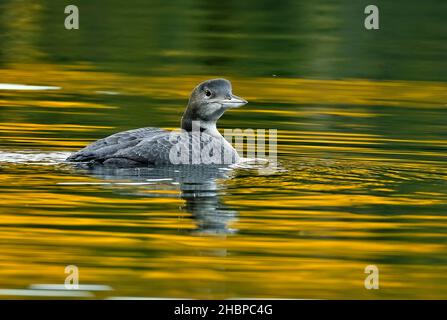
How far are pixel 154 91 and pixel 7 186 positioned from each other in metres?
6.90

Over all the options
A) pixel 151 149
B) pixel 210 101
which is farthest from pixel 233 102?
pixel 151 149

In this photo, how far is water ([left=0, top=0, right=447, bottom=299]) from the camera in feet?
27.5

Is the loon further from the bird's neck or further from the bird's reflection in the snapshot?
the bird's reflection

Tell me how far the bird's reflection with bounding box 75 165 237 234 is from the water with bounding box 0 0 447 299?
25 millimetres

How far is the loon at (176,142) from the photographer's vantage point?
11.8 m

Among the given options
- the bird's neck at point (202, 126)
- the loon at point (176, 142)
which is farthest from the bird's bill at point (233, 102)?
the bird's neck at point (202, 126)

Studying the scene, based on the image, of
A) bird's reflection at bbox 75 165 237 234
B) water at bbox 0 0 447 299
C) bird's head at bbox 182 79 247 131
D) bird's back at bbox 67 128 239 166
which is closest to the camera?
water at bbox 0 0 447 299

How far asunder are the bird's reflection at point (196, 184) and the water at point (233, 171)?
1.0 inches

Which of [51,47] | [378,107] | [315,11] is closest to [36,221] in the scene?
[378,107]

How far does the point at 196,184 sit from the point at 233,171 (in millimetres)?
853

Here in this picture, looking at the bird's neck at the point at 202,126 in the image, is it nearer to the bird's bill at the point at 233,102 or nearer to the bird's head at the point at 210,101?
the bird's head at the point at 210,101

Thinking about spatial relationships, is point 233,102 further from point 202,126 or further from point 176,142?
point 176,142

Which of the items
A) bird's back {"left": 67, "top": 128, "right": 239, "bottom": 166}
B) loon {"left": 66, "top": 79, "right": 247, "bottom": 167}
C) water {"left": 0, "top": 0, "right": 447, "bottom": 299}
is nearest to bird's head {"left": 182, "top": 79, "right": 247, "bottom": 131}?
loon {"left": 66, "top": 79, "right": 247, "bottom": 167}

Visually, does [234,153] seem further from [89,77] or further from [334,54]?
[334,54]
